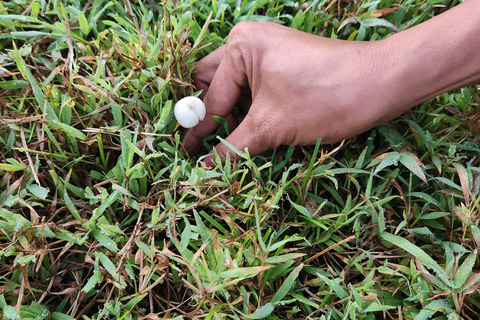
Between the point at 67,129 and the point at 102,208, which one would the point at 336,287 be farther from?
the point at 67,129

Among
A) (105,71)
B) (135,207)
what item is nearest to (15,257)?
(135,207)

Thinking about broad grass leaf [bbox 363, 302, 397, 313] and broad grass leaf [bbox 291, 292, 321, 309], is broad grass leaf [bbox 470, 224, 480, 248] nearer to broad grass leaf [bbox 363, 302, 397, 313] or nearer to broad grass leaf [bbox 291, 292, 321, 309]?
broad grass leaf [bbox 363, 302, 397, 313]

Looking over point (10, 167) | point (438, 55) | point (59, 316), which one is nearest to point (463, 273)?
point (438, 55)

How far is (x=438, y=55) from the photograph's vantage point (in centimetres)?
158

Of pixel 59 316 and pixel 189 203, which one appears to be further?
pixel 189 203

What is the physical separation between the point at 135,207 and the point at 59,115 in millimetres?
593

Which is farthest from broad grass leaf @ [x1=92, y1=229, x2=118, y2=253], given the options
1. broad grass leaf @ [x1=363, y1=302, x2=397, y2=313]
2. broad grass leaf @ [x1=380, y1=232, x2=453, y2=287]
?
broad grass leaf @ [x1=380, y1=232, x2=453, y2=287]

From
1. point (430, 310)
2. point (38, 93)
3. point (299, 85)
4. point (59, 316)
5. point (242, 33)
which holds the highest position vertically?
point (242, 33)

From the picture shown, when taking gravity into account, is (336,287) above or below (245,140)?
below

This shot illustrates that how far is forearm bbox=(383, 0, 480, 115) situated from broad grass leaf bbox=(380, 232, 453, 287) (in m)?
0.61

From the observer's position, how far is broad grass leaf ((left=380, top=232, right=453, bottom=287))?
4.53ft

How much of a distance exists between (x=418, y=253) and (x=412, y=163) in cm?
42

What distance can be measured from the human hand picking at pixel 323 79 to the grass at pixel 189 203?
16 centimetres

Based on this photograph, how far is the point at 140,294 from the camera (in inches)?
55.2
